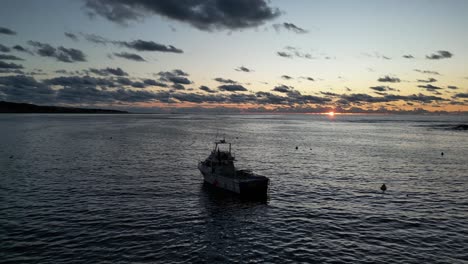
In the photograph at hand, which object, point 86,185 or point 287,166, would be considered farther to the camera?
point 287,166

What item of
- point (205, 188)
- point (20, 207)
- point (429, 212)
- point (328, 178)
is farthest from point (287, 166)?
point (20, 207)

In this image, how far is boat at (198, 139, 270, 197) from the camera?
45156mm

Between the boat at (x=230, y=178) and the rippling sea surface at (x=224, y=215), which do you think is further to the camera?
the boat at (x=230, y=178)

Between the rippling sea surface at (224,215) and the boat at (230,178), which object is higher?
the boat at (230,178)

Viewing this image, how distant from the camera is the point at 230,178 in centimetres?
4759

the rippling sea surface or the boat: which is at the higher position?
the boat

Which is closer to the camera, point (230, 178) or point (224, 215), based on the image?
point (224, 215)

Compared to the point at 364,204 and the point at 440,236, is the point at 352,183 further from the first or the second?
the point at 440,236

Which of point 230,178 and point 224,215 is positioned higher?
point 230,178

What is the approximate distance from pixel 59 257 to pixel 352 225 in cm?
2679

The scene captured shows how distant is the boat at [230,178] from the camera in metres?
45.2

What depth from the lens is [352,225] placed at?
117 ft

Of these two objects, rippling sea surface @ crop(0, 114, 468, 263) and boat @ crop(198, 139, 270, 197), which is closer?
rippling sea surface @ crop(0, 114, 468, 263)

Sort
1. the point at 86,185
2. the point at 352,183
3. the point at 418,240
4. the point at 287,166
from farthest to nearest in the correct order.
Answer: the point at 287,166 → the point at 352,183 → the point at 86,185 → the point at 418,240
